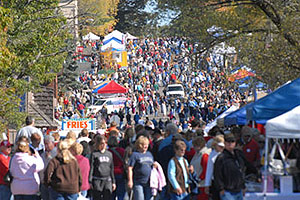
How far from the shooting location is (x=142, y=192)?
11.1 m

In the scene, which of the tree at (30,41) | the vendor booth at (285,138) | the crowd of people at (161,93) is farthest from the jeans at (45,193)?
the crowd of people at (161,93)

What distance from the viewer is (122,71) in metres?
73.1

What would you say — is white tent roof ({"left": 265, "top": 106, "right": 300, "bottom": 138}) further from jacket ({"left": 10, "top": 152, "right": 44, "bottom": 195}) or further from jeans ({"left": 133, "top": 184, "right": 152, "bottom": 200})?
jacket ({"left": 10, "top": 152, "right": 44, "bottom": 195})

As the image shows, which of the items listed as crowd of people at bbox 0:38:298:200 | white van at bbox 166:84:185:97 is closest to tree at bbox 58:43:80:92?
white van at bbox 166:84:185:97

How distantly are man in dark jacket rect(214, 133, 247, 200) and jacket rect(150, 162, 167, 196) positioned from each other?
160cm

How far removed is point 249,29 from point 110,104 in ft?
103

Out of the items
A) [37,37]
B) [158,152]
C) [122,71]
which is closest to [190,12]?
[37,37]

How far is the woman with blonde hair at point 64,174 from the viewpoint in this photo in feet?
33.2

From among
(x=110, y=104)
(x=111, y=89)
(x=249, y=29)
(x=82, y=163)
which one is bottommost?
(x=82, y=163)

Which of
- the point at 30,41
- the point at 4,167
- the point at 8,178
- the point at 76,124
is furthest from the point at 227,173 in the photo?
the point at 76,124

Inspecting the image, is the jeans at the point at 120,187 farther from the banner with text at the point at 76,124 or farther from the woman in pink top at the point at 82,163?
the banner with text at the point at 76,124

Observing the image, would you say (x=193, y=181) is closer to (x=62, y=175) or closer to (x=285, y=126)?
(x=285, y=126)

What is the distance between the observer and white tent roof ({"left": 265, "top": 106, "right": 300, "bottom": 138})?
10695 mm

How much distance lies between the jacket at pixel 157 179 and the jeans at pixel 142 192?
0.30 feet
